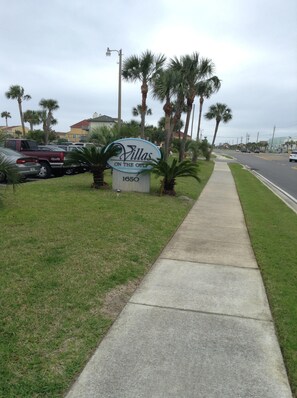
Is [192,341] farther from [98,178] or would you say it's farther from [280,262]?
[98,178]

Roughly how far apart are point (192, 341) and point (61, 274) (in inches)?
Result: 74.4

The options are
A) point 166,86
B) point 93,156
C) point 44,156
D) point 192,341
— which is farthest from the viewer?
point 166,86

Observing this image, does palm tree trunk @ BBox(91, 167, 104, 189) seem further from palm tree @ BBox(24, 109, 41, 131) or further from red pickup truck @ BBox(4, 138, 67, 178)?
palm tree @ BBox(24, 109, 41, 131)

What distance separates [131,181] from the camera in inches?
458

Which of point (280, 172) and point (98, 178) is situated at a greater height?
point (98, 178)

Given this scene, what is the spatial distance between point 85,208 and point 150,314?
5.10m

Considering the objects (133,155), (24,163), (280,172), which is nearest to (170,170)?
(133,155)

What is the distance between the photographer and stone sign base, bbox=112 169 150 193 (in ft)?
38.0

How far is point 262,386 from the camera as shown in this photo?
2.64 metres

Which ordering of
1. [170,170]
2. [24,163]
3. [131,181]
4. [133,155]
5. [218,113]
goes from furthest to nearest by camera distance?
[218,113], [24,163], [131,181], [133,155], [170,170]

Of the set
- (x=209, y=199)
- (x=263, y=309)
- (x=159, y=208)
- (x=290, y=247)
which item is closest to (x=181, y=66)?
(x=209, y=199)

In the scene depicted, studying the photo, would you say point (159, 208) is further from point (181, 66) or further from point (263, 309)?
point (181, 66)

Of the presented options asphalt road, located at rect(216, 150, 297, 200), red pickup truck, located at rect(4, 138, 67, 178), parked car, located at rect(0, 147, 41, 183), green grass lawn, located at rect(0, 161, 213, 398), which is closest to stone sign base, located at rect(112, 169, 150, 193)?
green grass lawn, located at rect(0, 161, 213, 398)

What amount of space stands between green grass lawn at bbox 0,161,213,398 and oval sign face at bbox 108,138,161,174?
2.49 meters
